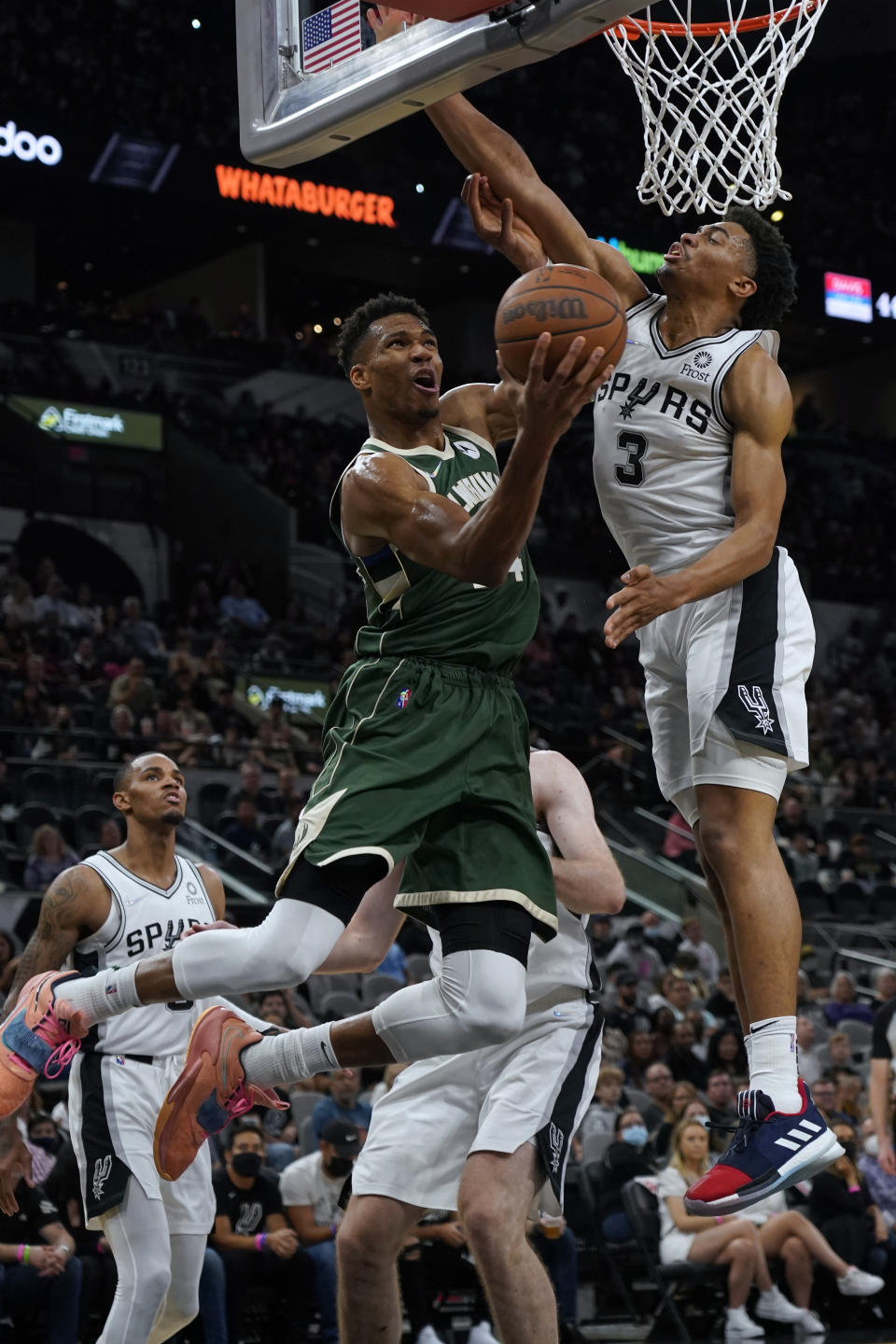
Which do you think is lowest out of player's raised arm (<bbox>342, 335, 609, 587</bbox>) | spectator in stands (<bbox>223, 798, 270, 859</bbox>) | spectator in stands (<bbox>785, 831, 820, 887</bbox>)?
spectator in stands (<bbox>785, 831, 820, 887</bbox>)

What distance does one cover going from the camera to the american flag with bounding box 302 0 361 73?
4855 mm

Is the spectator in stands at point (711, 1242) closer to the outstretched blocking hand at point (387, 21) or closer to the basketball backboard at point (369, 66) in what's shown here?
the basketball backboard at point (369, 66)

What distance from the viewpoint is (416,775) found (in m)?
4.50

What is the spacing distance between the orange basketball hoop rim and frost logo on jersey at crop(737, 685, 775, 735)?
247 centimetres

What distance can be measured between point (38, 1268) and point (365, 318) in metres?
4.92

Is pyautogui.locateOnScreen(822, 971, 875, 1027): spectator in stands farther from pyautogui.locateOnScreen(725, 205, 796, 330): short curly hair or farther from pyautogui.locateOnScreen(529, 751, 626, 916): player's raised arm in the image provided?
pyautogui.locateOnScreen(725, 205, 796, 330): short curly hair

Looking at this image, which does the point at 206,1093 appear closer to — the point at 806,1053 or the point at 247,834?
the point at 806,1053

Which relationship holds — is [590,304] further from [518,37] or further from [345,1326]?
[345,1326]

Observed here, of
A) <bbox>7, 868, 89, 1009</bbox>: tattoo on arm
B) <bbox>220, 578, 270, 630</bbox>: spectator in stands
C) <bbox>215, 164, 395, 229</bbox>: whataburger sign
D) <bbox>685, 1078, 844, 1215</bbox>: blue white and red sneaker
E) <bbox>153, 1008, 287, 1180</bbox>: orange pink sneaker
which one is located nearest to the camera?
<bbox>685, 1078, 844, 1215</bbox>: blue white and red sneaker

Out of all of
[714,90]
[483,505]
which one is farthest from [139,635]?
[483,505]

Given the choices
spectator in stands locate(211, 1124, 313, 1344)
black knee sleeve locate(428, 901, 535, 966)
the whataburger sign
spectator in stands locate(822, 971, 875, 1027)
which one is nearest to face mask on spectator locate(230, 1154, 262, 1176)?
spectator in stands locate(211, 1124, 313, 1344)

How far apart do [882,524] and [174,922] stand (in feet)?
78.0

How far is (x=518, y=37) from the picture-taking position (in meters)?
4.21

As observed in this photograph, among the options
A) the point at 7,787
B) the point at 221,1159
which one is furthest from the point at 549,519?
the point at 221,1159
